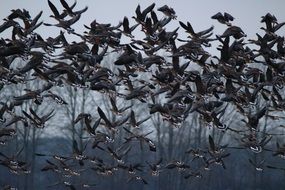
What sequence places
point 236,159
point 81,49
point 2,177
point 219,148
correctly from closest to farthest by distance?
point 81,49 < point 219,148 < point 2,177 < point 236,159

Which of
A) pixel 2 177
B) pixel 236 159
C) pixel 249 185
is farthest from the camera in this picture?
pixel 236 159

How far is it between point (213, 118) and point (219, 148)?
2.55 meters

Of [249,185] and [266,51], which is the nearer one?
[266,51]

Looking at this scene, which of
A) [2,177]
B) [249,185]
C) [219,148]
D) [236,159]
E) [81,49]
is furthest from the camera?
[236,159]

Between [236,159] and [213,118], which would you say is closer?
[213,118]

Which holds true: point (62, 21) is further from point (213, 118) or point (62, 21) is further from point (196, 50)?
point (213, 118)

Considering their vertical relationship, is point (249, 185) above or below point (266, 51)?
below

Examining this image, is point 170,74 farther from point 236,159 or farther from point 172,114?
point 236,159

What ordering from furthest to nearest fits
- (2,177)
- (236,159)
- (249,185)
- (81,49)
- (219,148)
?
(236,159) → (249,185) → (2,177) → (219,148) → (81,49)

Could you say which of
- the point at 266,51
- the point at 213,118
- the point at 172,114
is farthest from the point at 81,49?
the point at 266,51

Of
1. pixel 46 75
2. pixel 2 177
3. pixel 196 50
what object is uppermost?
pixel 196 50

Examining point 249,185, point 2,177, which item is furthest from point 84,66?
point 249,185

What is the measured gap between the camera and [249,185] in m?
42.1

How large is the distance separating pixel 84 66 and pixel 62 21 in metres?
1.36
